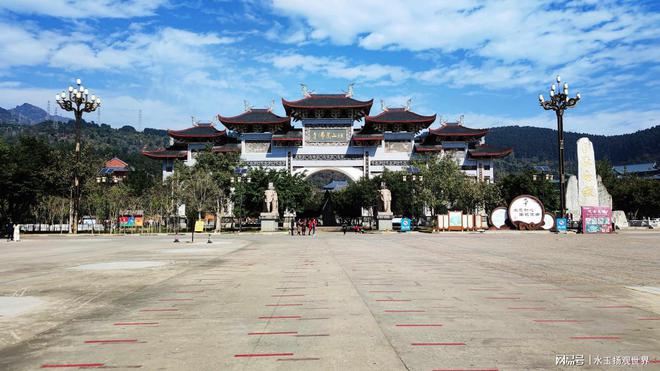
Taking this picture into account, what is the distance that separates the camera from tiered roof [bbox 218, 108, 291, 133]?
61312 millimetres

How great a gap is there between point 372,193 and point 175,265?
137 feet

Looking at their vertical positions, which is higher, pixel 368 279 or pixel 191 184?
pixel 191 184

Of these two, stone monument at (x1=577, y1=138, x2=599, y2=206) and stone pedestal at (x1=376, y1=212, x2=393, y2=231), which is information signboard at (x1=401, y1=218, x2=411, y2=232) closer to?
stone pedestal at (x1=376, y1=212, x2=393, y2=231)

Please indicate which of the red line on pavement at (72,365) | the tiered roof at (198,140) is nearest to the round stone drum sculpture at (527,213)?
the tiered roof at (198,140)

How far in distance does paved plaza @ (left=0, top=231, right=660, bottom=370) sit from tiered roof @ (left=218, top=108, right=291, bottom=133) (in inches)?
1990

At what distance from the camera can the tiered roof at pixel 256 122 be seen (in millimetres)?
61312

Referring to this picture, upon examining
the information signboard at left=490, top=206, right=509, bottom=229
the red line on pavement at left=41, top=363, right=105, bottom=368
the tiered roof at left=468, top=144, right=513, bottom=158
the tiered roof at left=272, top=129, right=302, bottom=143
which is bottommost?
the red line on pavement at left=41, top=363, right=105, bottom=368

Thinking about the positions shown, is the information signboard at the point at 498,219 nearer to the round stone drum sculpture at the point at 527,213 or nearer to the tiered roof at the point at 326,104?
the round stone drum sculpture at the point at 527,213

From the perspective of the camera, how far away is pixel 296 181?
52375 mm

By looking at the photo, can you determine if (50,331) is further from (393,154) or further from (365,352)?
(393,154)

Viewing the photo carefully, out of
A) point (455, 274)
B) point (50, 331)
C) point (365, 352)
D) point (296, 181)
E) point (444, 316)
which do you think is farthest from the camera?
point (296, 181)

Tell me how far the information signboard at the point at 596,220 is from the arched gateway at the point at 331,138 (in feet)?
80.4

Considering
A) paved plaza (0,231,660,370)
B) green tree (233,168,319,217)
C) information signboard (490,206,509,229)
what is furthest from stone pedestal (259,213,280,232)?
paved plaza (0,231,660,370)

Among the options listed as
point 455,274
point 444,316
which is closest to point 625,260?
point 455,274
